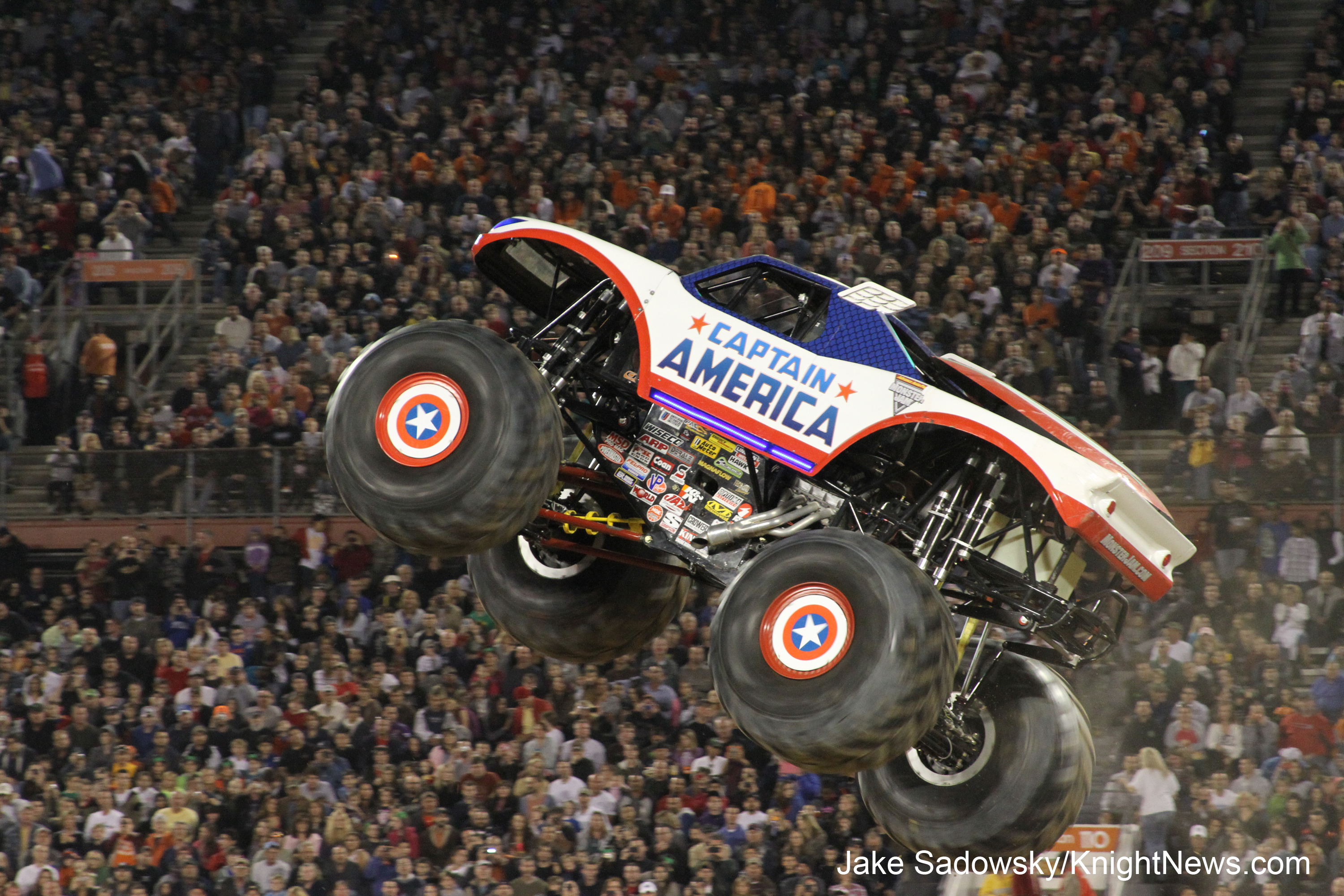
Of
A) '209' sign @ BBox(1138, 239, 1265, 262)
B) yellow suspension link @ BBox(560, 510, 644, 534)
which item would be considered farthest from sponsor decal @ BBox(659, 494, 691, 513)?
'209' sign @ BBox(1138, 239, 1265, 262)

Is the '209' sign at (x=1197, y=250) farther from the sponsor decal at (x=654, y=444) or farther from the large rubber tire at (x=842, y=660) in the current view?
the large rubber tire at (x=842, y=660)

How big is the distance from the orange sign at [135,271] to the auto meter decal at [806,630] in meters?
14.2

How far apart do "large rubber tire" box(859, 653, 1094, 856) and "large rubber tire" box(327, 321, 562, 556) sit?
10.2 ft

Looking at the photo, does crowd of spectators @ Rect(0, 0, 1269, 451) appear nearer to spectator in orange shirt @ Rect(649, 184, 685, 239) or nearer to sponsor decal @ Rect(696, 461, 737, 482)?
spectator in orange shirt @ Rect(649, 184, 685, 239)

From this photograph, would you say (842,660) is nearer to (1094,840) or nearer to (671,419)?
(671,419)

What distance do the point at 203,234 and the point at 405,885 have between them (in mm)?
11152

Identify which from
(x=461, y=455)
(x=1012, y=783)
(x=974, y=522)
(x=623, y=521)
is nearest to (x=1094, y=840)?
(x=1012, y=783)

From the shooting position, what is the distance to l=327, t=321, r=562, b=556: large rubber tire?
410 inches

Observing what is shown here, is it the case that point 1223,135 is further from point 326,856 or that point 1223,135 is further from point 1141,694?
point 326,856

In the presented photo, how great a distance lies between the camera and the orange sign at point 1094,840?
579 inches

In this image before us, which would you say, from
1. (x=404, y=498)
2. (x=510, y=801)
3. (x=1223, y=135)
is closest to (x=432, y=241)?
(x=510, y=801)

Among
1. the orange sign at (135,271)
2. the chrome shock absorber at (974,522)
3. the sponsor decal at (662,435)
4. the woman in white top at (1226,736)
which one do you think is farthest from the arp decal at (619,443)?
the orange sign at (135,271)

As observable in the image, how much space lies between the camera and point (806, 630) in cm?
989

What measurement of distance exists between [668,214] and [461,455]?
35.2 ft
